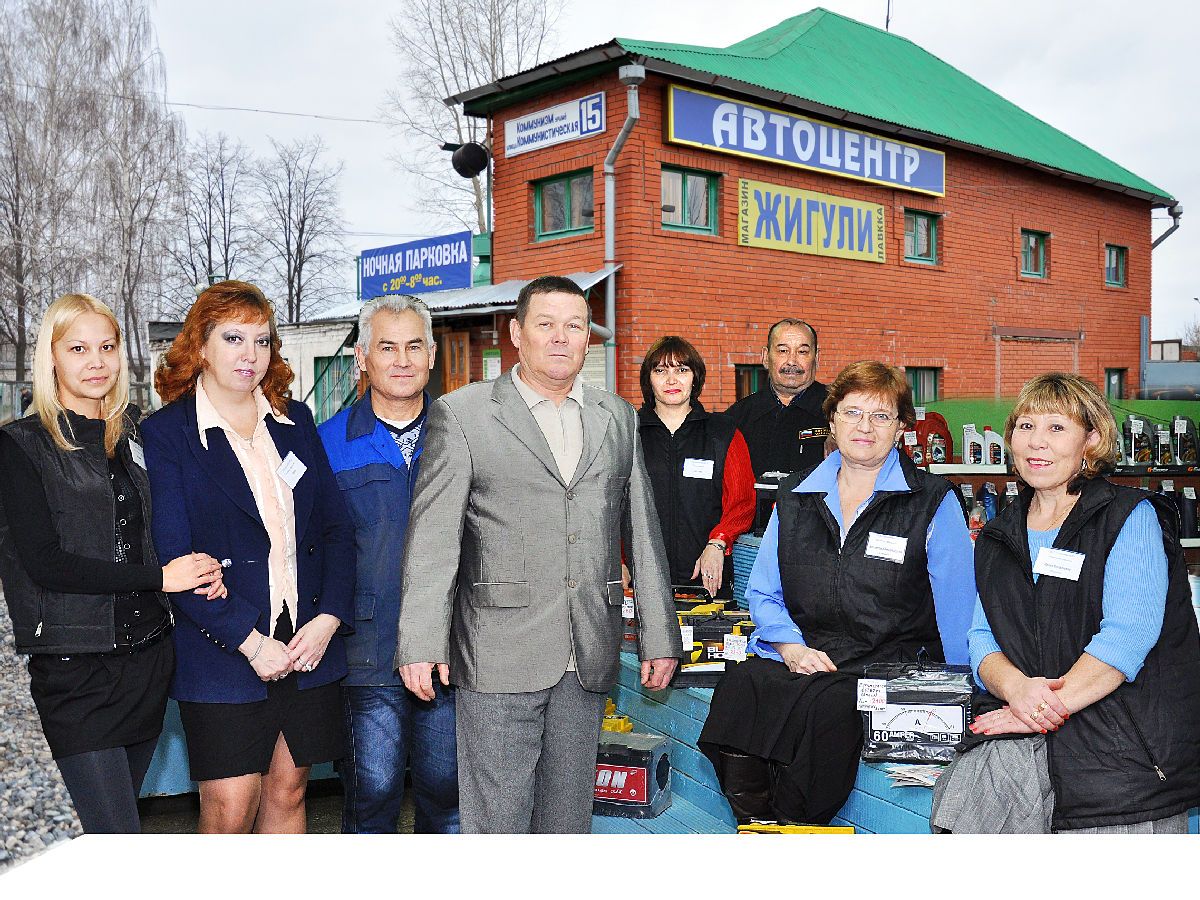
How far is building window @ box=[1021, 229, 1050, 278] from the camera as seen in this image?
14688 millimetres

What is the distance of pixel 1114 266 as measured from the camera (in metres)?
16.2

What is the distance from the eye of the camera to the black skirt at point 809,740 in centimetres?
245

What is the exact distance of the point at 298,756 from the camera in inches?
84.8

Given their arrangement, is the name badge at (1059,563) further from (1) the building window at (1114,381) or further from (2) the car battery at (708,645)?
(1) the building window at (1114,381)

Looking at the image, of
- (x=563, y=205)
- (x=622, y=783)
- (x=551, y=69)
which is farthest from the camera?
(x=563, y=205)

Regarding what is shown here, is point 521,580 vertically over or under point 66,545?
under

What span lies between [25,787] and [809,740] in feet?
13.0

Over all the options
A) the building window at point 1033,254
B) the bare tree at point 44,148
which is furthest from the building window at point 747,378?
the bare tree at point 44,148

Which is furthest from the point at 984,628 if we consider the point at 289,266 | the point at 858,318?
the point at 289,266

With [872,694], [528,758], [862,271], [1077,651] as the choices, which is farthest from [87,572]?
[862,271]

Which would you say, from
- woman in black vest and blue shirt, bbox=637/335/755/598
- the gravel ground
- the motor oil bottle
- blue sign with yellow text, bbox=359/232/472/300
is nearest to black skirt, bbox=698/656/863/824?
woman in black vest and blue shirt, bbox=637/335/755/598

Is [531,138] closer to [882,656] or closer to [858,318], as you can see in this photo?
[858,318]

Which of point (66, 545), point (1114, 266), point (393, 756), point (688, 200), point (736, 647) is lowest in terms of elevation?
point (393, 756)

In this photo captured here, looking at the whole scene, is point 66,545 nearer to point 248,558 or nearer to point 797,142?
point 248,558
